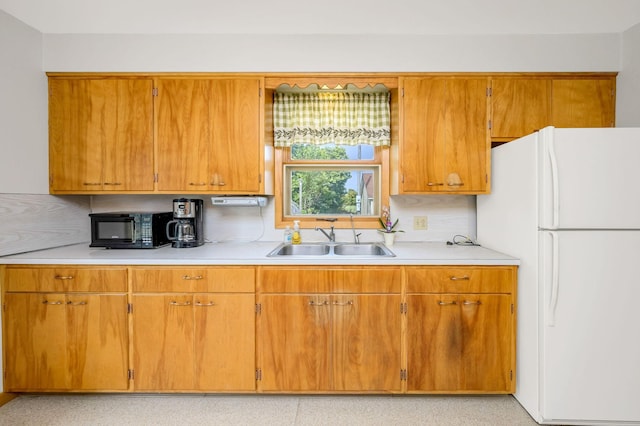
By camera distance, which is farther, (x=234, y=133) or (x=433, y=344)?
(x=234, y=133)

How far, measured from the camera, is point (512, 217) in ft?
7.10

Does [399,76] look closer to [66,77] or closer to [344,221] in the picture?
[344,221]

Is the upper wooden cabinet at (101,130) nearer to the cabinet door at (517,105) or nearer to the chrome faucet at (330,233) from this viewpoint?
the chrome faucet at (330,233)

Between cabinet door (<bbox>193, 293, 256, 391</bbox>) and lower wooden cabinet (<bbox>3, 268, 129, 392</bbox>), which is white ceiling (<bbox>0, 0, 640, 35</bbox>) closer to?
lower wooden cabinet (<bbox>3, 268, 129, 392</bbox>)

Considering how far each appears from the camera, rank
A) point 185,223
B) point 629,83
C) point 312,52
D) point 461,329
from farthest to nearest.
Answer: point 185,223, point 312,52, point 629,83, point 461,329

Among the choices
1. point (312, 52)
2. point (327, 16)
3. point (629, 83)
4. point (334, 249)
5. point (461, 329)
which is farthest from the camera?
point (334, 249)

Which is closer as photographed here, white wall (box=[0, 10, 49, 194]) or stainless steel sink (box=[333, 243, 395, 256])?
white wall (box=[0, 10, 49, 194])

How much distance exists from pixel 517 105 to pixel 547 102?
0.21m

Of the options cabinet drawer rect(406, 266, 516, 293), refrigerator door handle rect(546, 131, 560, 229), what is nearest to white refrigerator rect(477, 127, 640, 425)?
refrigerator door handle rect(546, 131, 560, 229)

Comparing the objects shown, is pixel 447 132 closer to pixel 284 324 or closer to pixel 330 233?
pixel 330 233

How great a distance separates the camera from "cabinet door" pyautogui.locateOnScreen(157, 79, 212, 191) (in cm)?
244

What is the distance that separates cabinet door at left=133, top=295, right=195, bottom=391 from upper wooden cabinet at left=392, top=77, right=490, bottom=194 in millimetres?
1834

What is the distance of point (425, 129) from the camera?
2430 mm

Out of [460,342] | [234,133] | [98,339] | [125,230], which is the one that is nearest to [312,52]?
[234,133]
